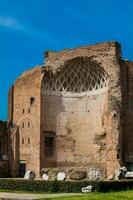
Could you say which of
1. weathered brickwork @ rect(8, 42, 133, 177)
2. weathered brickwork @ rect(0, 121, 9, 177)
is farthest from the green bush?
weathered brickwork @ rect(0, 121, 9, 177)

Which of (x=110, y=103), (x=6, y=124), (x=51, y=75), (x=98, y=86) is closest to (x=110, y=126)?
(x=110, y=103)

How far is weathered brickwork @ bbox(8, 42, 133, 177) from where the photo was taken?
35469 mm

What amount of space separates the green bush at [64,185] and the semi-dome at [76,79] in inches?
560

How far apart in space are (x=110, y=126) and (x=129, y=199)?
55.9ft

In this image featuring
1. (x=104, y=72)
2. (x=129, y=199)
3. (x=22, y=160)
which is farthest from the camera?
(x=22, y=160)

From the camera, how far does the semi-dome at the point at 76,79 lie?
121ft

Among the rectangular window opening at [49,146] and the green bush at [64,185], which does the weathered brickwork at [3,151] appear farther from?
the green bush at [64,185]

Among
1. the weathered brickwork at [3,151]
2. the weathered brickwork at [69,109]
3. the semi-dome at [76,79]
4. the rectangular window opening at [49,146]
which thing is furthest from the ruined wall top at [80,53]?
the weathered brickwork at [3,151]

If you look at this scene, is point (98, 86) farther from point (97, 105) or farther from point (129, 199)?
point (129, 199)

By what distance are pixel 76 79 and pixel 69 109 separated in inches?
103

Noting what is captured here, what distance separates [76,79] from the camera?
38719 millimetres

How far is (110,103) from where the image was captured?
34.4 meters

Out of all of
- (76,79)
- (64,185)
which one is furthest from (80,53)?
(64,185)

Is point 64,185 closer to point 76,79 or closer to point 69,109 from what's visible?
point 69,109
